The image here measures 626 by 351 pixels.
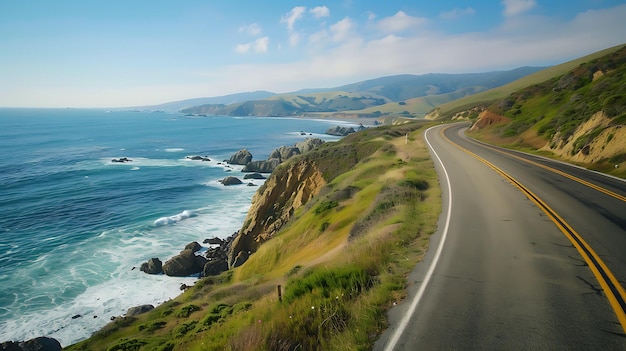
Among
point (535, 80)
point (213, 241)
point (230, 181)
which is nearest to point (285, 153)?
point (230, 181)

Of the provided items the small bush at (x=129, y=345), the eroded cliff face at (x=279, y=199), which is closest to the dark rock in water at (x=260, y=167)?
the eroded cliff face at (x=279, y=199)

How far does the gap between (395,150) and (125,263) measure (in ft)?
106

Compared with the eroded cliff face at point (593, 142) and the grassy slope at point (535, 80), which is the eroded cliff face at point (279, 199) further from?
the grassy slope at point (535, 80)

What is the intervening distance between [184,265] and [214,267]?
290cm

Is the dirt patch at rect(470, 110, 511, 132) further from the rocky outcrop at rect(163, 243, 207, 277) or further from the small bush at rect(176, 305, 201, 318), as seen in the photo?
the small bush at rect(176, 305, 201, 318)

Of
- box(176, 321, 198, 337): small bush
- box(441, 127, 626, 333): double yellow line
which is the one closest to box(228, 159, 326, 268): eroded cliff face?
box(176, 321, 198, 337): small bush

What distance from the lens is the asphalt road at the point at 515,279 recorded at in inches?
240

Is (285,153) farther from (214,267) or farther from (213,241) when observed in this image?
(214,267)

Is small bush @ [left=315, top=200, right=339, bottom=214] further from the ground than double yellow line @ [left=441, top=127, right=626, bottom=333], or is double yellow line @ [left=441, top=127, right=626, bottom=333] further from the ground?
double yellow line @ [left=441, top=127, right=626, bottom=333]

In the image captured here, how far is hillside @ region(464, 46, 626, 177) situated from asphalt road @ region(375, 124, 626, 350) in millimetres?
10550

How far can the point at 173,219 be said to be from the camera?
146 feet

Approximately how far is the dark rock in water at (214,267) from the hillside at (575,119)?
33031 mm

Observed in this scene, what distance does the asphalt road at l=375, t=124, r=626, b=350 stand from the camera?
20.0ft

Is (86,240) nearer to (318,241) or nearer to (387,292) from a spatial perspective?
(318,241)
